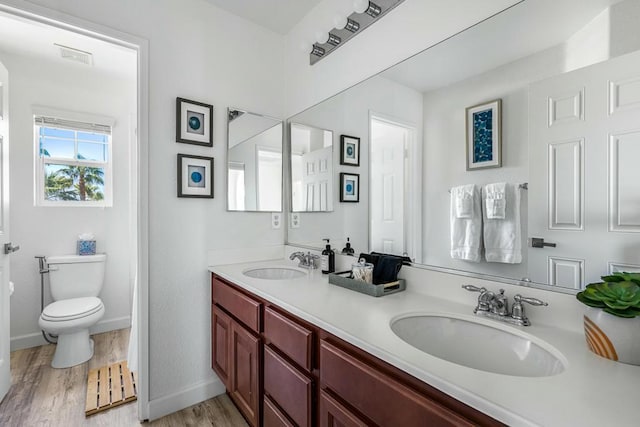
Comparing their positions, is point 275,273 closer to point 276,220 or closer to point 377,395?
point 276,220

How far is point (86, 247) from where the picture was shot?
9.04ft

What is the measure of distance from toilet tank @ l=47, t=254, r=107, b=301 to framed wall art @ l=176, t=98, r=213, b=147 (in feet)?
5.69

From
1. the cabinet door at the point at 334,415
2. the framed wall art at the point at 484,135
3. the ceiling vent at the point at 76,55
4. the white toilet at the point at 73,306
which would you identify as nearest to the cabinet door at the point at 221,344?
the cabinet door at the point at 334,415

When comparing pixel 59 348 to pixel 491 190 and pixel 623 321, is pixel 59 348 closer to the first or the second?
pixel 491 190

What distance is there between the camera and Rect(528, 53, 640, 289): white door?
82 centimetres

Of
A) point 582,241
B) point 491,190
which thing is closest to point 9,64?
point 491,190

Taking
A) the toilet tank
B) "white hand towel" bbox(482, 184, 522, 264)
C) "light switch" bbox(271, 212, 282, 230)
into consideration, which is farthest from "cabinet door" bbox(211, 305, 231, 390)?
the toilet tank

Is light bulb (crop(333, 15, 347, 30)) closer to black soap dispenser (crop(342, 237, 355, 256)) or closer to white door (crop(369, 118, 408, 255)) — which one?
white door (crop(369, 118, 408, 255))

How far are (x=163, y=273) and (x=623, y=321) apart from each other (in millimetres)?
1946

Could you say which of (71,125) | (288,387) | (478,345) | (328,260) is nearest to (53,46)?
(71,125)

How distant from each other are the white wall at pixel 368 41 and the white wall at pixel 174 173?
12.3 inches

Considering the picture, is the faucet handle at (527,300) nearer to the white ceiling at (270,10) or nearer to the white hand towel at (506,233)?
the white hand towel at (506,233)

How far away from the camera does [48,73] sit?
2.54 metres

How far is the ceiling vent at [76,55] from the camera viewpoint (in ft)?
7.16
